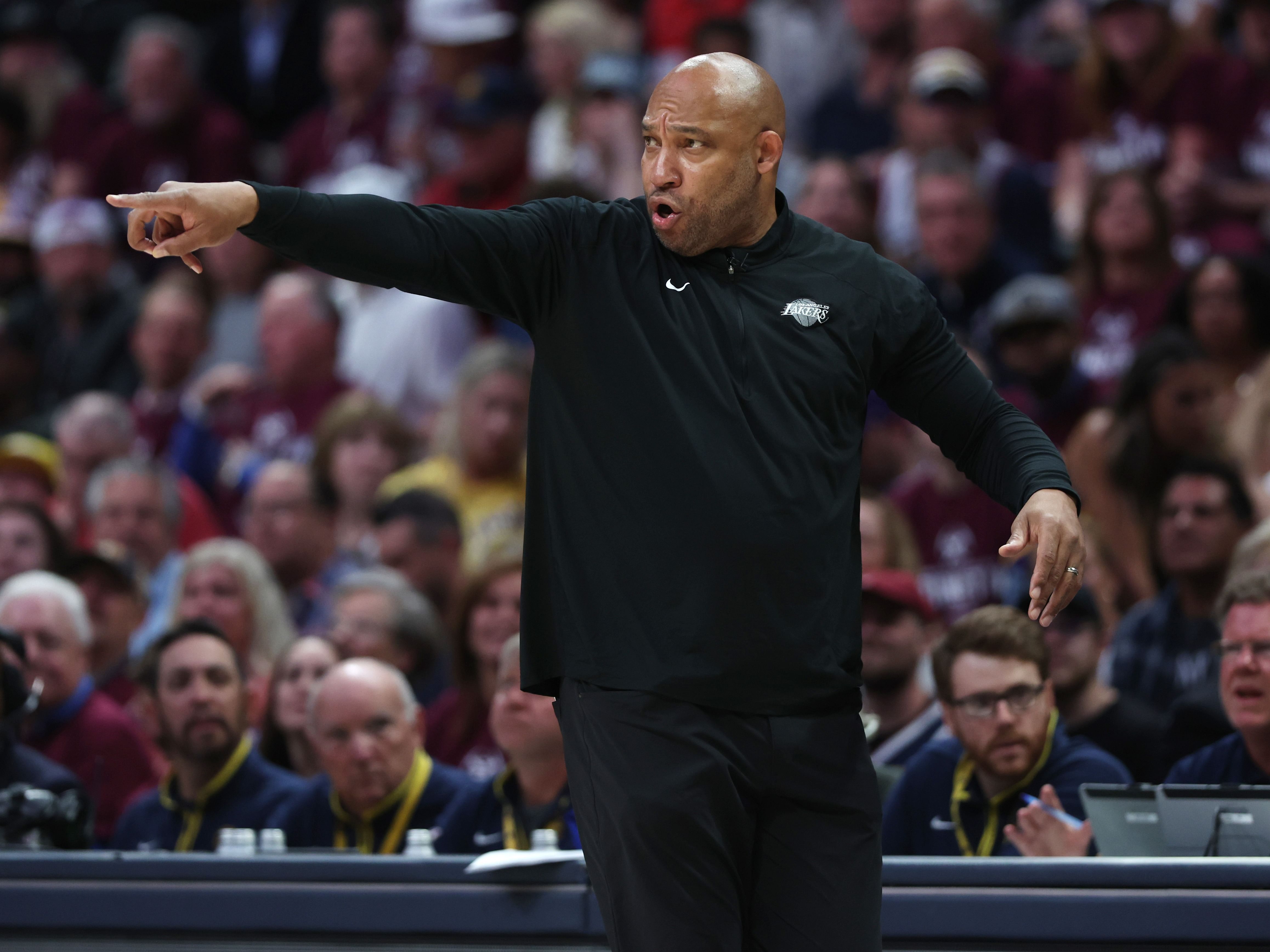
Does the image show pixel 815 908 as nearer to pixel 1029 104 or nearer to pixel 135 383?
pixel 1029 104

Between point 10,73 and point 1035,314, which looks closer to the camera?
point 1035,314

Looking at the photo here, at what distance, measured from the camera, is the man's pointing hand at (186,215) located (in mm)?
2082

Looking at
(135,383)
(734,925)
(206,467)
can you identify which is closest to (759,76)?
(734,925)

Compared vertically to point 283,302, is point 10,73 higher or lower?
higher

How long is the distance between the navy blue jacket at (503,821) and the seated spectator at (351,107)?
5.35 m

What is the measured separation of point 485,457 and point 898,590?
2.00m

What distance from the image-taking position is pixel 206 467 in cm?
768

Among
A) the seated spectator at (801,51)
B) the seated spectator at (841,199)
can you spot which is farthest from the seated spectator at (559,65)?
the seated spectator at (841,199)

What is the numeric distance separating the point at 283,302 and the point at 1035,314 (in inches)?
126

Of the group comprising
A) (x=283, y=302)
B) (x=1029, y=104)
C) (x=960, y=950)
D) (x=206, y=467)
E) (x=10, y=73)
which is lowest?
(x=960, y=950)

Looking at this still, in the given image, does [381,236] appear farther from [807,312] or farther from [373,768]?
[373,768]

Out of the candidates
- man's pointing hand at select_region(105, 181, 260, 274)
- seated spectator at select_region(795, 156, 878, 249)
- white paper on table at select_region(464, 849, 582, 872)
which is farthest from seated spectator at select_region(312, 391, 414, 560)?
man's pointing hand at select_region(105, 181, 260, 274)

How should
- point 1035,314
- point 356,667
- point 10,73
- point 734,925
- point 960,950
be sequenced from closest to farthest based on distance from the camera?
point 734,925
point 960,950
point 356,667
point 1035,314
point 10,73

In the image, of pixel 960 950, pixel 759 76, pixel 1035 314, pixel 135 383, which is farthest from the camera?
pixel 135 383
